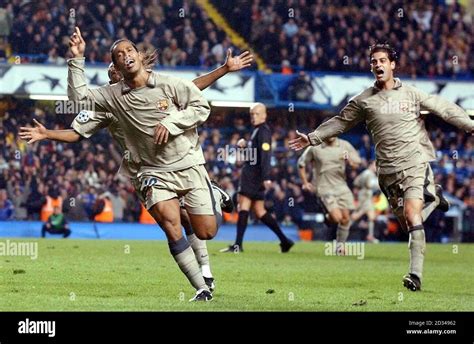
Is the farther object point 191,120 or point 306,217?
point 306,217

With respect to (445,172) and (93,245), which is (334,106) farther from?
(93,245)

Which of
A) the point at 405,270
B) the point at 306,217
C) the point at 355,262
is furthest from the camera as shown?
the point at 306,217

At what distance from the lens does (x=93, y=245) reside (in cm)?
2022

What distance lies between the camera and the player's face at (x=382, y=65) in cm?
1206

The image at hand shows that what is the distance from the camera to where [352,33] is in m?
31.2

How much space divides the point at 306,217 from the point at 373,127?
14.2 meters

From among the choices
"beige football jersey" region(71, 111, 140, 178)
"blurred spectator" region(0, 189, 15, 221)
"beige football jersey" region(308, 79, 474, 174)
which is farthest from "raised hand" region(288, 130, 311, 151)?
"blurred spectator" region(0, 189, 15, 221)

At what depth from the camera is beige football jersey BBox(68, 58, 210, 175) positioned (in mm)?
10484

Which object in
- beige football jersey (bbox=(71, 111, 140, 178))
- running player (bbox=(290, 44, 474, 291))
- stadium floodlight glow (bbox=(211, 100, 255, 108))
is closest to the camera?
beige football jersey (bbox=(71, 111, 140, 178))

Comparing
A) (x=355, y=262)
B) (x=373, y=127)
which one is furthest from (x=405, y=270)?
(x=373, y=127)

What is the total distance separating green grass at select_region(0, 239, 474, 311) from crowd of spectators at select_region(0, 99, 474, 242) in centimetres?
606

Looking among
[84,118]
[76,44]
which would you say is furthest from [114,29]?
[76,44]

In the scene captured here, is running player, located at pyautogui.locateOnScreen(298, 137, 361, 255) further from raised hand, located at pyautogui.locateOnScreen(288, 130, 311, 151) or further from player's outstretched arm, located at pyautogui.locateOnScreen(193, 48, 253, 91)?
player's outstretched arm, located at pyautogui.locateOnScreen(193, 48, 253, 91)

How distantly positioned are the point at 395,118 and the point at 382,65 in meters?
0.64
